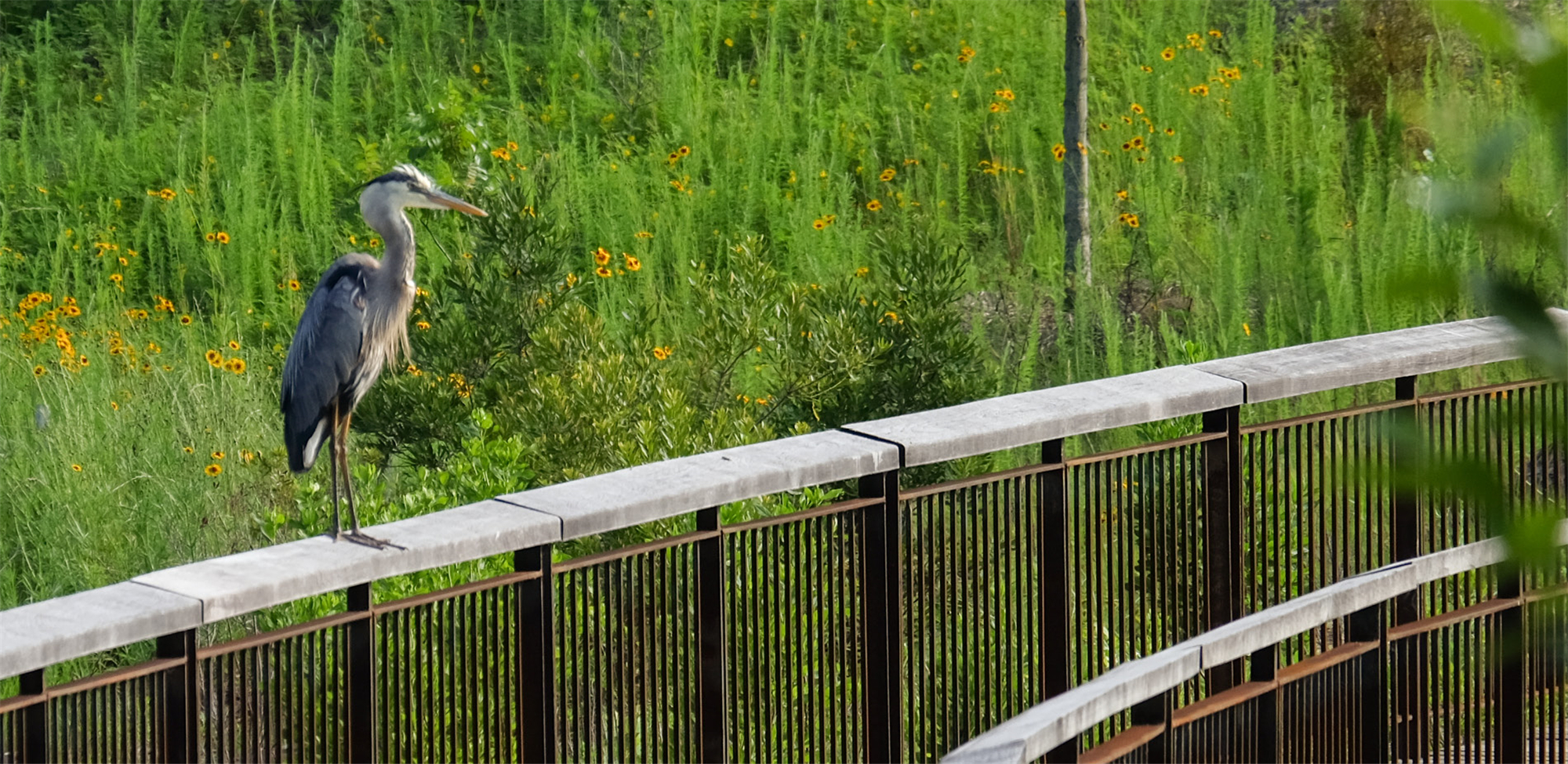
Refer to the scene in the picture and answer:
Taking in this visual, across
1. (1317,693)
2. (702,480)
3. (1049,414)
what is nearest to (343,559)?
(702,480)

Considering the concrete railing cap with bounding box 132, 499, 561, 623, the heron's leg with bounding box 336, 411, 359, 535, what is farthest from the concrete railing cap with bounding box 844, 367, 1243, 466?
the heron's leg with bounding box 336, 411, 359, 535

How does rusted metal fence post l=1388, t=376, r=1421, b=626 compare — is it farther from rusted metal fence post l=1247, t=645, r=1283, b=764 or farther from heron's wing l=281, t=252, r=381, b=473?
heron's wing l=281, t=252, r=381, b=473

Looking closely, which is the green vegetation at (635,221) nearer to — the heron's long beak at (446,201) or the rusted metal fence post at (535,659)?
the heron's long beak at (446,201)

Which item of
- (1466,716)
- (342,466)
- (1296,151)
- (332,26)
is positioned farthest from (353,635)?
(332,26)

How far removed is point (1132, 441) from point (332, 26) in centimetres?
789

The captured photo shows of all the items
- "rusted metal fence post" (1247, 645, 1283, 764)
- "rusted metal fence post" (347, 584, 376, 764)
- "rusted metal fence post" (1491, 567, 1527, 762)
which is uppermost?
"rusted metal fence post" (347, 584, 376, 764)

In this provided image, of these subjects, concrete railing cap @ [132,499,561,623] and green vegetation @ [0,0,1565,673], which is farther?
green vegetation @ [0,0,1565,673]

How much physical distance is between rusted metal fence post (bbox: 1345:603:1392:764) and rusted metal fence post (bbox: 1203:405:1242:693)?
0.27 metres

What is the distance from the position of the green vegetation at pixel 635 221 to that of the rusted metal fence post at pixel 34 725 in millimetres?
2574

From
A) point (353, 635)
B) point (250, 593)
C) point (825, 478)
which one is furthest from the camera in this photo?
point (825, 478)

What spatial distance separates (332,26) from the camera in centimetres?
1262

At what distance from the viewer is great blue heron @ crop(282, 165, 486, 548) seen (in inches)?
159

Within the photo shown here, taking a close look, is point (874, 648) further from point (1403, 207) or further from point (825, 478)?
point (1403, 207)

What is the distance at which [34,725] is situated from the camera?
85.0 inches
